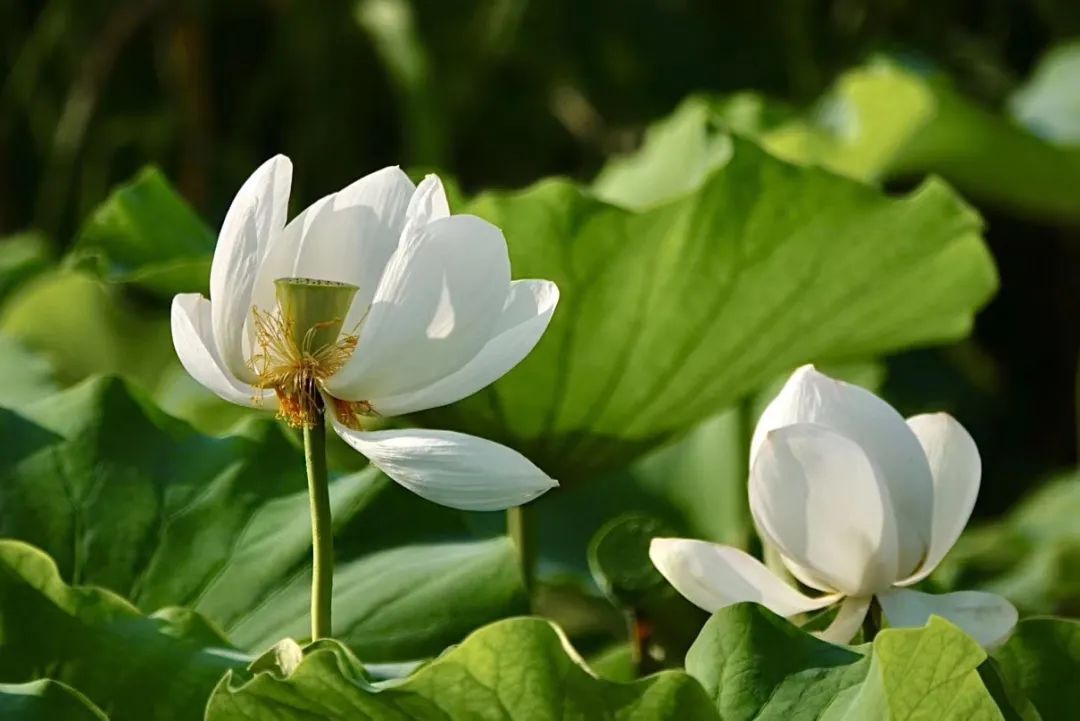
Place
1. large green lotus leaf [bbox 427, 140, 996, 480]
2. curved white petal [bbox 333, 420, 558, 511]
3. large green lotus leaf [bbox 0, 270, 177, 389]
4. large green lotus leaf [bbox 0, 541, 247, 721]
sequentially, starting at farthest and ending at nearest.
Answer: large green lotus leaf [bbox 0, 270, 177, 389] < large green lotus leaf [bbox 427, 140, 996, 480] < large green lotus leaf [bbox 0, 541, 247, 721] < curved white petal [bbox 333, 420, 558, 511]

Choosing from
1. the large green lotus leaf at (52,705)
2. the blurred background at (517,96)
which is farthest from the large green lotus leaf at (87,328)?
the large green lotus leaf at (52,705)

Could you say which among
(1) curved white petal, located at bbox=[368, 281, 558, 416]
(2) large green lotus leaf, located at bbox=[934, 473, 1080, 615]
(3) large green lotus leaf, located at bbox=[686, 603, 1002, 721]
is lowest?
(2) large green lotus leaf, located at bbox=[934, 473, 1080, 615]

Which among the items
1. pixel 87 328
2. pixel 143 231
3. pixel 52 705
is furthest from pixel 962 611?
pixel 87 328

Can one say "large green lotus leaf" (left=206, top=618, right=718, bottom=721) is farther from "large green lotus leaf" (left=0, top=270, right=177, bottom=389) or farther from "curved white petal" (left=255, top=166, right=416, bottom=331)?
"large green lotus leaf" (left=0, top=270, right=177, bottom=389)

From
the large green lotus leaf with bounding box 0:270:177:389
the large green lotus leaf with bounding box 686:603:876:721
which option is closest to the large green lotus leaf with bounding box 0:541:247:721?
the large green lotus leaf with bounding box 686:603:876:721

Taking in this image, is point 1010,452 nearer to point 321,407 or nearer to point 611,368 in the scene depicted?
point 611,368

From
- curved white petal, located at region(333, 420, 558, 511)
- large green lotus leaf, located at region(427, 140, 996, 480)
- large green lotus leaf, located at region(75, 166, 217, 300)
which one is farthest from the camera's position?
large green lotus leaf, located at region(75, 166, 217, 300)

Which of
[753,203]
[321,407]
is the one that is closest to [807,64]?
[753,203]

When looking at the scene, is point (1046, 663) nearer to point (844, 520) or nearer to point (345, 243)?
point (844, 520)
